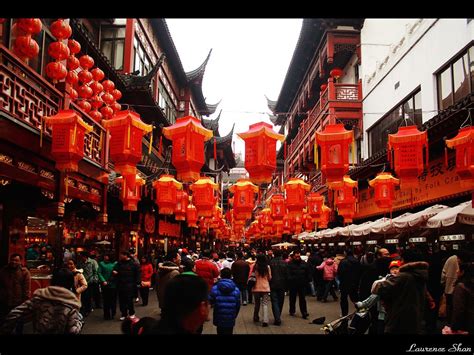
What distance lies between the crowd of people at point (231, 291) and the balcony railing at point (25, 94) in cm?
269

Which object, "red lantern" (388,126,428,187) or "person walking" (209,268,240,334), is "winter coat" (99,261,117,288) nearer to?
"person walking" (209,268,240,334)

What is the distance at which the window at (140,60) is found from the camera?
21.4m

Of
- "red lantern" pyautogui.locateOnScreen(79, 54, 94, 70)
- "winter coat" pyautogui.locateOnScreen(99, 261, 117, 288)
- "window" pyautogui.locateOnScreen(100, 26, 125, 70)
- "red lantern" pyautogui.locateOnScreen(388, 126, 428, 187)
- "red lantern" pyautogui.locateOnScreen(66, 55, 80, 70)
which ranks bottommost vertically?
"winter coat" pyautogui.locateOnScreen(99, 261, 117, 288)

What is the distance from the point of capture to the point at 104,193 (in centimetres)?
1223

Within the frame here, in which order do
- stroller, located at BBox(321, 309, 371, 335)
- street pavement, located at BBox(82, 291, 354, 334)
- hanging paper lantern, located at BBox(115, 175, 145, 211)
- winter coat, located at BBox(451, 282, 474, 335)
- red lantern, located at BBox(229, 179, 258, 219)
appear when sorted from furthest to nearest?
1. red lantern, located at BBox(229, 179, 258, 219)
2. hanging paper lantern, located at BBox(115, 175, 145, 211)
3. street pavement, located at BBox(82, 291, 354, 334)
4. stroller, located at BBox(321, 309, 371, 335)
5. winter coat, located at BBox(451, 282, 474, 335)

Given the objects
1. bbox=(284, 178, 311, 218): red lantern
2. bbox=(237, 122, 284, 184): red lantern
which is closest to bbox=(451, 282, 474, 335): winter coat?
bbox=(237, 122, 284, 184): red lantern

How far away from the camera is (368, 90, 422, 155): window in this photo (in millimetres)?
17500

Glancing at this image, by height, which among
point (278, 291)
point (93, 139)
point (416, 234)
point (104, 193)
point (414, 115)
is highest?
point (414, 115)

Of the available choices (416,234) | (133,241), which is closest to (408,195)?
(416,234)

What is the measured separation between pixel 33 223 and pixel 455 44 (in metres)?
14.7

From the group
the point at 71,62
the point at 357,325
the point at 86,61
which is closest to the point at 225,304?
the point at 357,325

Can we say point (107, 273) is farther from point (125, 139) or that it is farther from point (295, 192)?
point (295, 192)

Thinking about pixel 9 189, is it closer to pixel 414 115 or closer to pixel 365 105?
pixel 414 115

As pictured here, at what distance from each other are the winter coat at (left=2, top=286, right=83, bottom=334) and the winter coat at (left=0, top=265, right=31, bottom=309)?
398cm
